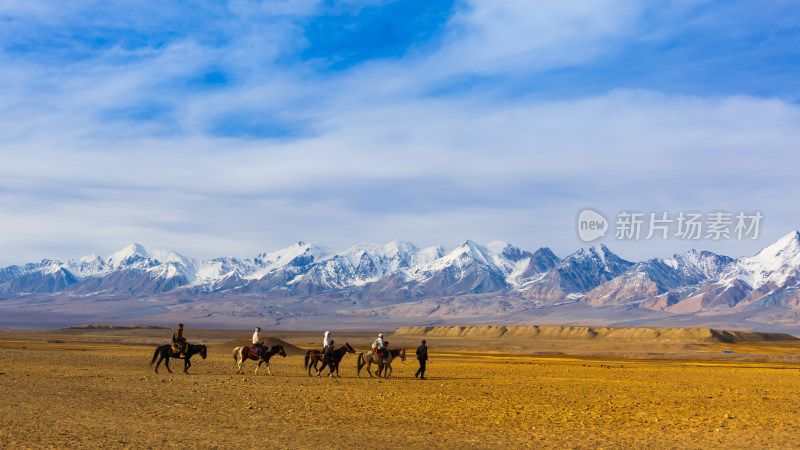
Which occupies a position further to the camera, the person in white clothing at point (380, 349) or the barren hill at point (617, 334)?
the barren hill at point (617, 334)

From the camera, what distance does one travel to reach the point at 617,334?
16625cm

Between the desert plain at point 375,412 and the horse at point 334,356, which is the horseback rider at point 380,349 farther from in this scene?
the desert plain at point 375,412

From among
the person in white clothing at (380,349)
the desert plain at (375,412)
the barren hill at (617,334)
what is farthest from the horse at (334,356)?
the barren hill at (617,334)

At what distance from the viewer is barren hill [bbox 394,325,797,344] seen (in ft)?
480

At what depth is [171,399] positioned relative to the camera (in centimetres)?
2377

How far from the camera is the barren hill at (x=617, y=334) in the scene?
146 metres

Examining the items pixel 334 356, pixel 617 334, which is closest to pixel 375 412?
pixel 334 356

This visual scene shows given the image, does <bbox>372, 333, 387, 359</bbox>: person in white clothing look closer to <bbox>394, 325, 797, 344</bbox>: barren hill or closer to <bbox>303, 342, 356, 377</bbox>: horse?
<bbox>303, 342, 356, 377</bbox>: horse

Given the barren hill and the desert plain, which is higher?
the desert plain

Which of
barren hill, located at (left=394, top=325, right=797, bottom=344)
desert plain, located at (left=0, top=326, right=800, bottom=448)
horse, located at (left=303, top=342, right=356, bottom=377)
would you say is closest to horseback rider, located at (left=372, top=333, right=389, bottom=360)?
horse, located at (left=303, top=342, right=356, bottom=377)

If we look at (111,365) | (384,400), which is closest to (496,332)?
(111,365)

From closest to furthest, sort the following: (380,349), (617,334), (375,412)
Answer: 1. (375,412)
2. (380,349)
3. (617,334)

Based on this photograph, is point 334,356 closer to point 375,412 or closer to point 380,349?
point 380,349

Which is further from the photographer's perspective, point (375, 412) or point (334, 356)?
point (334, 356)
